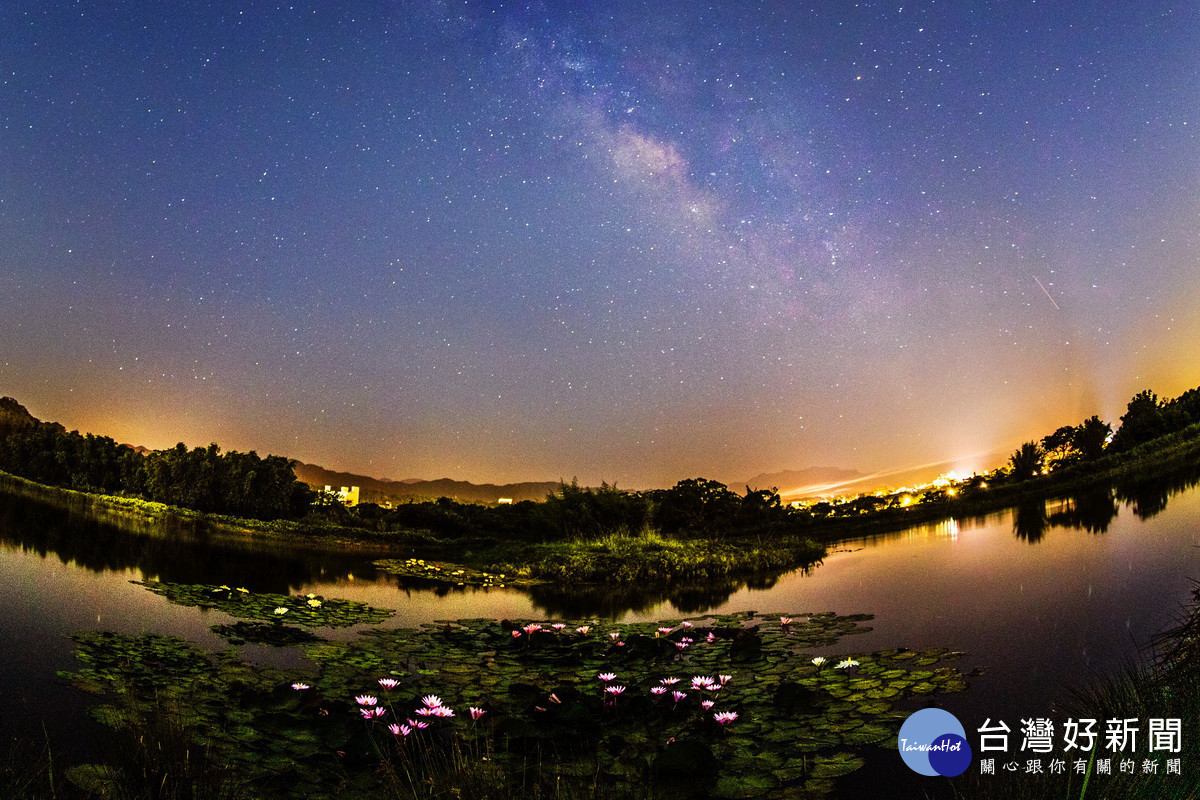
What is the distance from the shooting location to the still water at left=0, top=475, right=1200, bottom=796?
418 cm

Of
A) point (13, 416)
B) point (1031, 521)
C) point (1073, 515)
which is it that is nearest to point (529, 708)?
point (1073, 515)

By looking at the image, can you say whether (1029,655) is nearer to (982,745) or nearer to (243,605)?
(982,745)

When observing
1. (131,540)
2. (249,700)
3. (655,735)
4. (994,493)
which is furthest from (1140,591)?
(131,540)

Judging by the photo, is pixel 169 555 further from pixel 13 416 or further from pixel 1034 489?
pixel 13 416

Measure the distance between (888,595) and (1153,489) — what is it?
Answer: 832cm

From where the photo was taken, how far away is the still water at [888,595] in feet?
13.7

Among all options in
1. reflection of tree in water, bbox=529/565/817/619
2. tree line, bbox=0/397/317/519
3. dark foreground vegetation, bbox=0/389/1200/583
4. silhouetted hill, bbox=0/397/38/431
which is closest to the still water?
reflection of tree in water, bbox=529/565/817/619

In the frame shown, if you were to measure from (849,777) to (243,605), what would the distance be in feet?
22.6

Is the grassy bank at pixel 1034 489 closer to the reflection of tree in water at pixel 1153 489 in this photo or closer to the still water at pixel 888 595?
the reflection of tree in water at pixel 1153 489

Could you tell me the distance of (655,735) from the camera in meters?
3.52

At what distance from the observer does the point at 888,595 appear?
7.73m

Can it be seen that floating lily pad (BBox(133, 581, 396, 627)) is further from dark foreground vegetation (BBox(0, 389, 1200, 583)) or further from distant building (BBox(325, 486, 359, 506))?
distant building (BBox(325, 486, 359, 506))

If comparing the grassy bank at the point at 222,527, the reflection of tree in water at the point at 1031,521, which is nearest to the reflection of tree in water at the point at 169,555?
the grassy bank at the point at 222,527

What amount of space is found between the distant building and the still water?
34.6 ft
